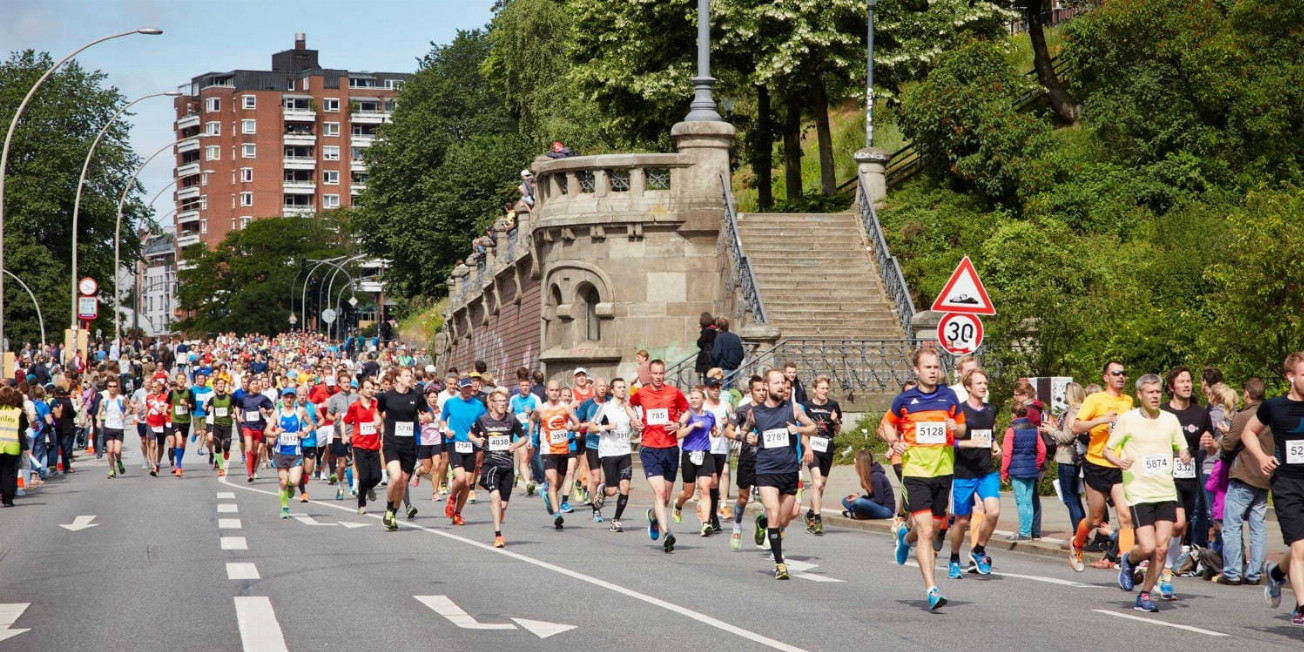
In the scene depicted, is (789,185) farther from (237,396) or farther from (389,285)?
(389,285)

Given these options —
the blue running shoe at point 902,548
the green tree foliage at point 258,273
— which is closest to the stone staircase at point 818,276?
the blue running shoe at point 902,548

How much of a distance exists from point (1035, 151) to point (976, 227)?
234 cm

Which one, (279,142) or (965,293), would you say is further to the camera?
(279,142)

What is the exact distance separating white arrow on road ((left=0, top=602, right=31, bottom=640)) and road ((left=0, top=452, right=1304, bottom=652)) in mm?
31

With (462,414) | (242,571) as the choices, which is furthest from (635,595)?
(462,414)

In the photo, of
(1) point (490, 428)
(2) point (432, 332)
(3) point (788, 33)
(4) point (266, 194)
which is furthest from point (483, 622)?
(4) point (266, 194)

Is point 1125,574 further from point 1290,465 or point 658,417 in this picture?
point 658,417

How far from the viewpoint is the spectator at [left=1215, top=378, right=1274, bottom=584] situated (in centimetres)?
1219

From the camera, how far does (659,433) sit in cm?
1669

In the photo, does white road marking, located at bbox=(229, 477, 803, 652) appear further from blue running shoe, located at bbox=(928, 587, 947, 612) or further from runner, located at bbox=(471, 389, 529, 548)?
blue running shoe, located at bbox=(928, 587, 947, 612)

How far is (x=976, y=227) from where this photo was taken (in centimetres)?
3256

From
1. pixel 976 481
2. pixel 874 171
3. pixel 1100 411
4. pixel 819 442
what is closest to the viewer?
pixel 1100 411

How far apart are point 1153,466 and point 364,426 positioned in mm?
9856

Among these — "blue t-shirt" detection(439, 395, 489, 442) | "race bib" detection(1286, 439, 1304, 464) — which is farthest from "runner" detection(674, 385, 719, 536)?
"race bib" detection(1286, 439, 1304, 464)
